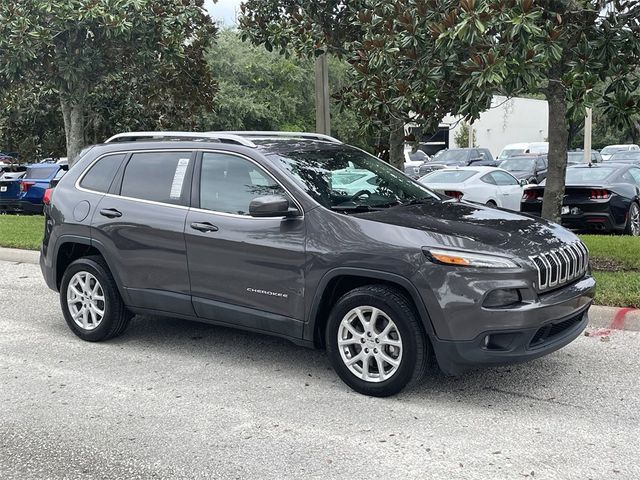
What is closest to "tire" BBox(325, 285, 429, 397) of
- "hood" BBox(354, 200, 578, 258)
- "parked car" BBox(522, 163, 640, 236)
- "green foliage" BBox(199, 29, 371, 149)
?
"hood" BBox(354, 200, 578, 258)

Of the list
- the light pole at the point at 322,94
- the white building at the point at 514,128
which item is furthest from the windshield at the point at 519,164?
the white building at the point at 514,128

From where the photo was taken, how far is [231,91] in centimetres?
3247

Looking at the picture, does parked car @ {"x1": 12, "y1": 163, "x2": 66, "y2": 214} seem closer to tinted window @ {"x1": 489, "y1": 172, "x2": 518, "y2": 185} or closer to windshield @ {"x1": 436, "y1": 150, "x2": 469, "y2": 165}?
tinted window @ {"x1": 489, "y1": 172, "x2": 518, "y2": 185}

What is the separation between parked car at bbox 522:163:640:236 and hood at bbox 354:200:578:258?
6.78 m

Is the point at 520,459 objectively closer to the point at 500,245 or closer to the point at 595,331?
the point at 500,245

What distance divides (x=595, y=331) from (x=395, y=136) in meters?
4.75

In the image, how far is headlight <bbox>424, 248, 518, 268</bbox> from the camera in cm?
454

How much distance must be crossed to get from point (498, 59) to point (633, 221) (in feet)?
23.6

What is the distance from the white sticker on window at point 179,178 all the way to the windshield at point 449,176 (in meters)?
10.2

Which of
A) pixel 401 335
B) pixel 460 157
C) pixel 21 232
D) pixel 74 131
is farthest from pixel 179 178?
pixel 460 157

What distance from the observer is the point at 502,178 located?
52.0ft

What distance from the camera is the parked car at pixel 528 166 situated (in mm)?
23203

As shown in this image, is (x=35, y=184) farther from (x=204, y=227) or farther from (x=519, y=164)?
(x=519, y=164)

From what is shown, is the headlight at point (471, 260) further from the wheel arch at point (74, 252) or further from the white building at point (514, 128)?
the white building at point (514, 128)
